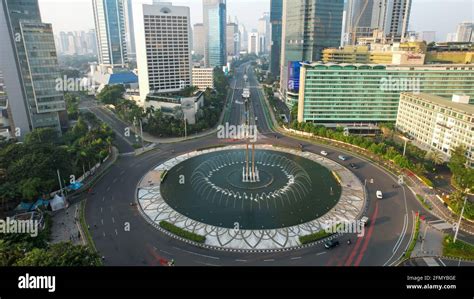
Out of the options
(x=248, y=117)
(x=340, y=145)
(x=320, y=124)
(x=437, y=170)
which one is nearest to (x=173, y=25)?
(x=248, y=117)

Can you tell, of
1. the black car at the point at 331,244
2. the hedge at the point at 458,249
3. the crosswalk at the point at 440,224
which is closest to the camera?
the hedge at the point at 458,249

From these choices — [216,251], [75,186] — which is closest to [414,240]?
[216,251]

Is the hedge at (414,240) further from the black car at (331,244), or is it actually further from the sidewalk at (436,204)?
the black car at (331,244)

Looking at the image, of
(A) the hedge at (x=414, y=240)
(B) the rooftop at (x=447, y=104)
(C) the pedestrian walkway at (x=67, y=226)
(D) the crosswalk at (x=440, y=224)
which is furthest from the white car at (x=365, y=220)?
(C) the pedestrian walkway at (x=67, y=226)

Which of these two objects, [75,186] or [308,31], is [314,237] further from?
[308,31]

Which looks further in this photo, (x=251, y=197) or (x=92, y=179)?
(x=92, y=179)

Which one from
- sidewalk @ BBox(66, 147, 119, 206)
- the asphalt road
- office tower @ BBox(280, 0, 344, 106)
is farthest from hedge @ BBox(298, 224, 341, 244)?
office tower @ BBox(280, 0, 344, 106)

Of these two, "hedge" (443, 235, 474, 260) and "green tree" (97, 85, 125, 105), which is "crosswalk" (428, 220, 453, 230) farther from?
"green tree" (97, 85, 125, 105)
